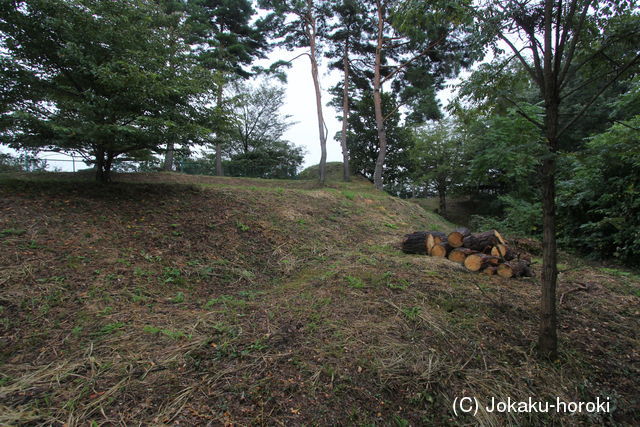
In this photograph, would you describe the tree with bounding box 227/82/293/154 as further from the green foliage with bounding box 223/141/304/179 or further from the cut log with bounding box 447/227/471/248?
the cut log with bounding box 447/227/471/248

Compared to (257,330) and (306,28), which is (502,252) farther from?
(306,28)

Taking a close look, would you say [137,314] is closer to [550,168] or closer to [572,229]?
[550,168]

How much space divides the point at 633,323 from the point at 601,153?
2078mm

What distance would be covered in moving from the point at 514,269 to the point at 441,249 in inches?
41.0

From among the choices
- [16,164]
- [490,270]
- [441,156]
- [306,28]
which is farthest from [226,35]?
[490,270]

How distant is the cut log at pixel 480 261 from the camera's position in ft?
13.1

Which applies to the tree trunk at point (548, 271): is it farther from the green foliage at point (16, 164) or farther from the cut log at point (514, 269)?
the green foliage at point (16, 164)

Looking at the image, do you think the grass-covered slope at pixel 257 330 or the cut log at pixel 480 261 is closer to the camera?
the grass-covered slope at pixel 257 330

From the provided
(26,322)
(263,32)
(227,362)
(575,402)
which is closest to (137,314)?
(26,322)

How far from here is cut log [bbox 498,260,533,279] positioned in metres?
3.86

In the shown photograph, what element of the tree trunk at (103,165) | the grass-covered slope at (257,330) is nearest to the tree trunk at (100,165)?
the tree trunk at (103,165)

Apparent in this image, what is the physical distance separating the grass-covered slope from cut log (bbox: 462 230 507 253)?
0.60 metres

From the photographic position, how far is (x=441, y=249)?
183 inches

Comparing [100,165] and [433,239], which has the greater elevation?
[100,165]
